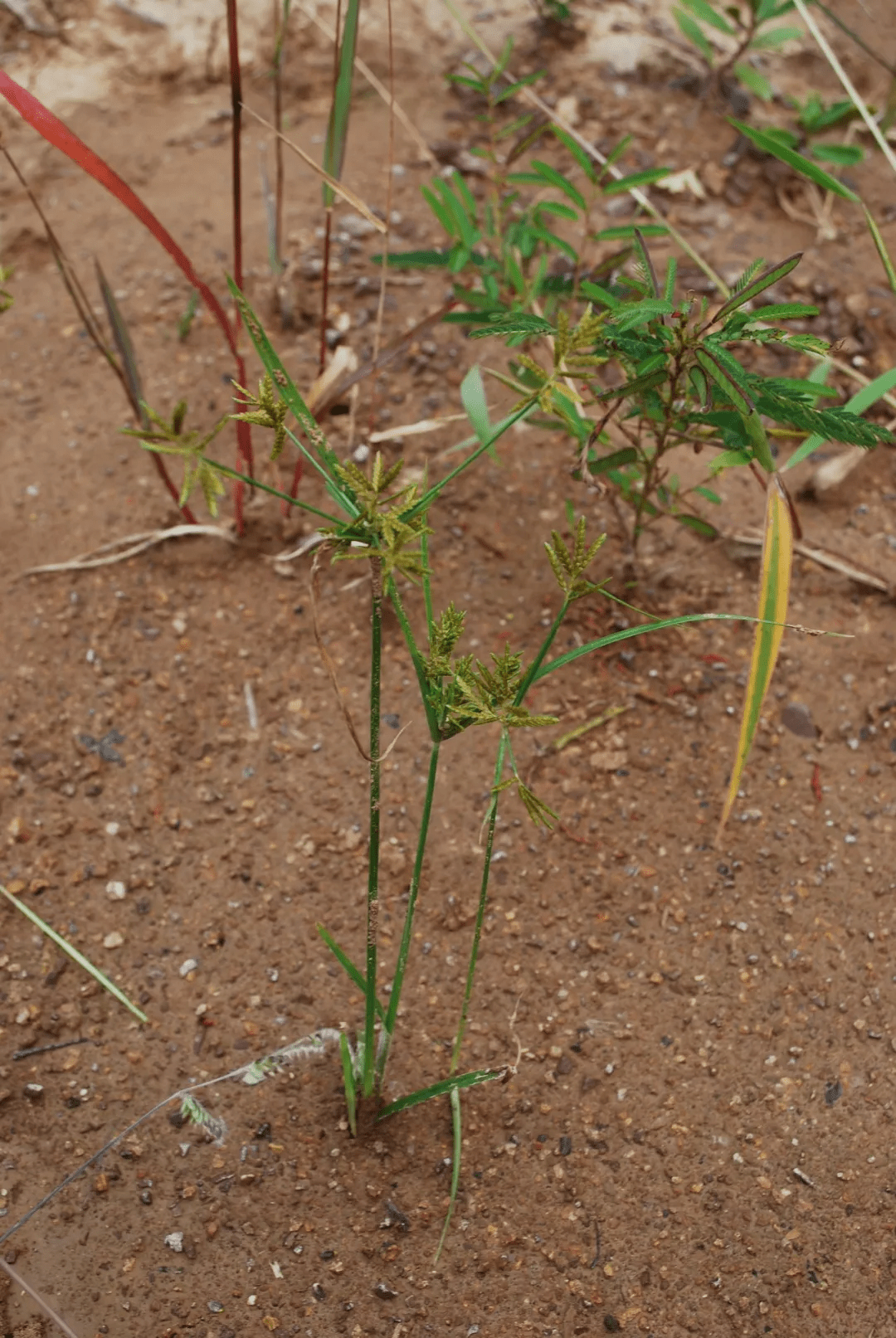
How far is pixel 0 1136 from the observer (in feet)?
3.93

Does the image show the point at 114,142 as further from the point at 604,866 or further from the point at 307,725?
the point at 604,866

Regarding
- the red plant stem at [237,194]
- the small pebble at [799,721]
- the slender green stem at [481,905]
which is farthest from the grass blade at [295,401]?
the small pebble at [799,721]

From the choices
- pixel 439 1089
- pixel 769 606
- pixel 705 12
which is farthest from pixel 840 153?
pixel 439 1089

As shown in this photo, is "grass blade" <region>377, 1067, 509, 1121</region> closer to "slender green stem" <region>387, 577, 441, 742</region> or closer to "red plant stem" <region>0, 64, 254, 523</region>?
"slender green stem" <region>387, 577, 441, 742</region>

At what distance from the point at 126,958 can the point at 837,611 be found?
3.62 ft

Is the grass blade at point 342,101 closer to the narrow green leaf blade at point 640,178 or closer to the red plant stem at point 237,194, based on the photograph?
the red plant stem at point 237,194

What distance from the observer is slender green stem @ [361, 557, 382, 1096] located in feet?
2.94

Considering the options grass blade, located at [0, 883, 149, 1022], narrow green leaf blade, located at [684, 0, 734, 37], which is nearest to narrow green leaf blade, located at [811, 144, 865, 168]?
narrow green leaf blade, located at [684, 0, 734, 37]

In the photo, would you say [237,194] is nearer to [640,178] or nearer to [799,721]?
[640,178]

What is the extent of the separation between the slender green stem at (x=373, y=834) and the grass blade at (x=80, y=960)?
30 cm

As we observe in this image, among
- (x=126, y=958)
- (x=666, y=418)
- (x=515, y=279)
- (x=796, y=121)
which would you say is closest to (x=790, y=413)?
(x=666, y=418)

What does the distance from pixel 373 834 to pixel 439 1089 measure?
0.27m

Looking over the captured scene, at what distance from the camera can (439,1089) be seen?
1.07 meters

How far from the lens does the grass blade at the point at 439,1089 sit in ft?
3.47
